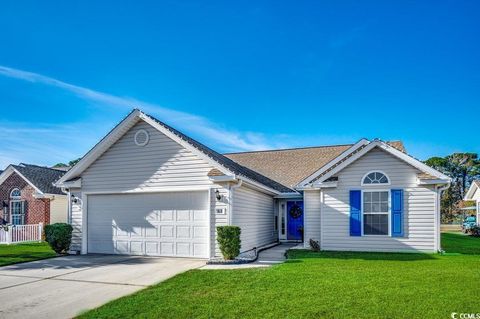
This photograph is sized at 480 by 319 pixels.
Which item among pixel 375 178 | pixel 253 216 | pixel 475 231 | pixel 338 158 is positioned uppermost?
pixel 338 158

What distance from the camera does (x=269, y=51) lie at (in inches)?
644

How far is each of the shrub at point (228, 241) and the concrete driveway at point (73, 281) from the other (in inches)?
35.8

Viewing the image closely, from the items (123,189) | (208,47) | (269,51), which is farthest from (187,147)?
(269,51)

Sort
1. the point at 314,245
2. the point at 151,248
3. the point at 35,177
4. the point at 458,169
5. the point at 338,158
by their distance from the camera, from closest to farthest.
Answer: the point at 151,248, the point at 338,158, the point at 314,245, the point at 35,177, the point at 458,169

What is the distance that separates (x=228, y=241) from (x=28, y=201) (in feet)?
56.0

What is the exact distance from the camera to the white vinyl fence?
1900 cm

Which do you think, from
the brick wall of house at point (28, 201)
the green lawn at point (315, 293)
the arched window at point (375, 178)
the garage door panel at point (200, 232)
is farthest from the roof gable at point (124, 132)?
the brick wall of house at point (28, 201)

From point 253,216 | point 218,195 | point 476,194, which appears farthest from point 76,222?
point 476,194

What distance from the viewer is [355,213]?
1310 cm

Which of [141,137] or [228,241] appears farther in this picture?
[141,137]

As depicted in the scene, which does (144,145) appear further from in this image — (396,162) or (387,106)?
(387,106)

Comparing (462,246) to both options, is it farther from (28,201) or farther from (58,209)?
(28,201)

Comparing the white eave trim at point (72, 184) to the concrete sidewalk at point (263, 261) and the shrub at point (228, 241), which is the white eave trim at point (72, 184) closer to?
the shrub at point (228, 241)

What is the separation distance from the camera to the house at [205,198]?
12211 millimetres
